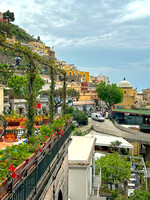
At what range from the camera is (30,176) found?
14.7 ft

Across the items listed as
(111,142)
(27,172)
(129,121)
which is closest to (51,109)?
(27,172)

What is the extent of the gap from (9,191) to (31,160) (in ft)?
4.46

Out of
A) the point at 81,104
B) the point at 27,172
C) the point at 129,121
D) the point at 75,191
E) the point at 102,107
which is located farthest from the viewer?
the point at 102,107

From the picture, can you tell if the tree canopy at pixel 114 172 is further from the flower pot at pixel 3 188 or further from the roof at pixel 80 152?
the flower pot at pixel 3 188

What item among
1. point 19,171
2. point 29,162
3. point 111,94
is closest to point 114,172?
point 29,162

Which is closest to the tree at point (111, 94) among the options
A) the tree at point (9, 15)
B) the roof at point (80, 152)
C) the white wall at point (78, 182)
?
the roof at point (80, 152)

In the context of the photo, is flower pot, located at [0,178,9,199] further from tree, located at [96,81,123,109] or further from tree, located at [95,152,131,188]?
tree, located at [96,81,123,109]

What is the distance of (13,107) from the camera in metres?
34.8

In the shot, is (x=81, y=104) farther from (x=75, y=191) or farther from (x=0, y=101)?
(x=75, y=191)

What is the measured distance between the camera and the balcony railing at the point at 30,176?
11.6 ft

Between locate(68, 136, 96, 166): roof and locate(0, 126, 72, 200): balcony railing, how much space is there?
194 inches

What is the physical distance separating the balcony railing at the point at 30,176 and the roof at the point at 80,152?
4936mm

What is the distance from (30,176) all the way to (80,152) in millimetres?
8673

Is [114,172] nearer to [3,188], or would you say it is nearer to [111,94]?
[3,188]
